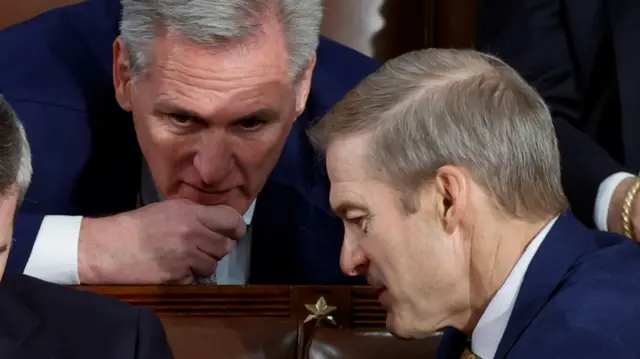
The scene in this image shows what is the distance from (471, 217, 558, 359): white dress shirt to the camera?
979 mm

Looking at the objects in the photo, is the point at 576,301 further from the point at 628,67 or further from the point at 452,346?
the point at 628,67

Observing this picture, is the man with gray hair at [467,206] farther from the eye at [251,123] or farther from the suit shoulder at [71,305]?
the eye at [251,123]

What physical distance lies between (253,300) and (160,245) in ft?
0.59

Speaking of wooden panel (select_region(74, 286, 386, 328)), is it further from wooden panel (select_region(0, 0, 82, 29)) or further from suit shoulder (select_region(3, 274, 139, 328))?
wooden panel (select_region(0, 0, 82, 29))

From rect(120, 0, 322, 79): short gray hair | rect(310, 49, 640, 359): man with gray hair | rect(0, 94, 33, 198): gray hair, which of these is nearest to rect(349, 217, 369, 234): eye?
rect(310, 49, 640, 359): man with gray hair

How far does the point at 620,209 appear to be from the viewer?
1372 millimetres

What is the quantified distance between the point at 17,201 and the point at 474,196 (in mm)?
408

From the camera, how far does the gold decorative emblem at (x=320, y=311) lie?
3.92 feet

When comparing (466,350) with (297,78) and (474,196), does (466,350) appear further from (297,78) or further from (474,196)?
(297,78)

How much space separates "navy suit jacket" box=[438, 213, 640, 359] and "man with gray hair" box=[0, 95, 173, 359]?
35 centimetres

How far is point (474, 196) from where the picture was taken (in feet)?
3.19

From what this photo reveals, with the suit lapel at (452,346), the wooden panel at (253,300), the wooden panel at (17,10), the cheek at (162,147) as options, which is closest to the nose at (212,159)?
the cheek at (162,147)

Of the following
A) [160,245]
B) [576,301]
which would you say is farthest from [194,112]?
[576,301]

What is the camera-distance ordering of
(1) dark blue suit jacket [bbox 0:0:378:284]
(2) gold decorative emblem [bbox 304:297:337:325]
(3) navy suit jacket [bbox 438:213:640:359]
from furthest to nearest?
(1) dark blue suit jacket [bbox 0:0:378:284]
(2) gold decorative emblem [bbox 304:297:337:325]
(3) navy suit jacket [bbox 438:213:640:359]
